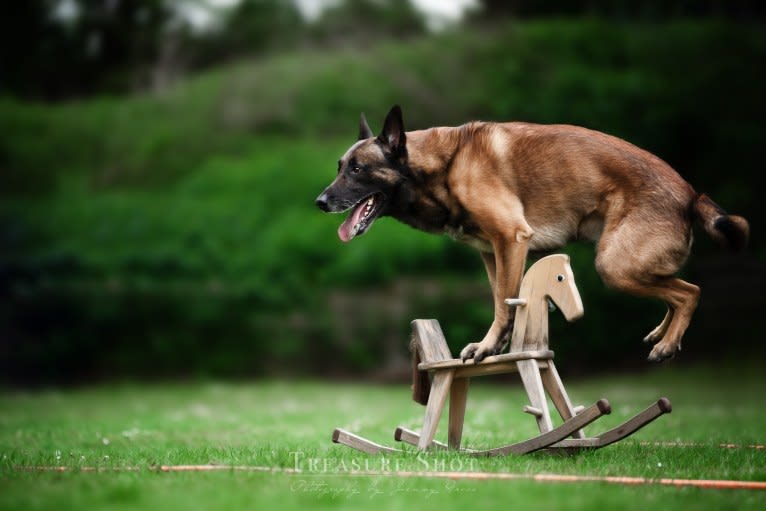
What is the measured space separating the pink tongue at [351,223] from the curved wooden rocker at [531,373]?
811mm

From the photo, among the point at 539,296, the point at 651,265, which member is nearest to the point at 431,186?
the point at 539,296

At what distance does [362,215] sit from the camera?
6195 mm

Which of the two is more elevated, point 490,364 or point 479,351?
point 479,351

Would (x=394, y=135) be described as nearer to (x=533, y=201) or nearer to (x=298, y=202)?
(x=533, y=201)

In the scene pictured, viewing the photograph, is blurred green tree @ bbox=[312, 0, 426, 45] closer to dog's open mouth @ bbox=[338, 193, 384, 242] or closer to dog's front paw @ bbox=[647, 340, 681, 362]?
dog's open mouth @ bbox=[338, 193, 384, 242]

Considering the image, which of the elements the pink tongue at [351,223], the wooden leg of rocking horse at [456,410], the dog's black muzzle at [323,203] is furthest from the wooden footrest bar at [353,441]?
the dog's black muzzle at [323,203]

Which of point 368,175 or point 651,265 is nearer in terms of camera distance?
point 651,265

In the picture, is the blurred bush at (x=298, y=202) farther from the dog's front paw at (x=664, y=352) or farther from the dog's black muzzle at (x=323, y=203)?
the dog's black muzzle at (x=323, y=203)

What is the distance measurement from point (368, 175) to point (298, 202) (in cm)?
1693

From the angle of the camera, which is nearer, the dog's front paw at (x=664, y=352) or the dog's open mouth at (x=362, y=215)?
the dog's front paw at (x=664, y=352)

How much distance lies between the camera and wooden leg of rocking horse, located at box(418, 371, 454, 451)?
5984 millimetres

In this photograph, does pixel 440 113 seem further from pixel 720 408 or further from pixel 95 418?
pixel 95 418

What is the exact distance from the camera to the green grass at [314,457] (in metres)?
4.32

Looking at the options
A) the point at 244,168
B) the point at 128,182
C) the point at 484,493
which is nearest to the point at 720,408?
the point at 484,493
